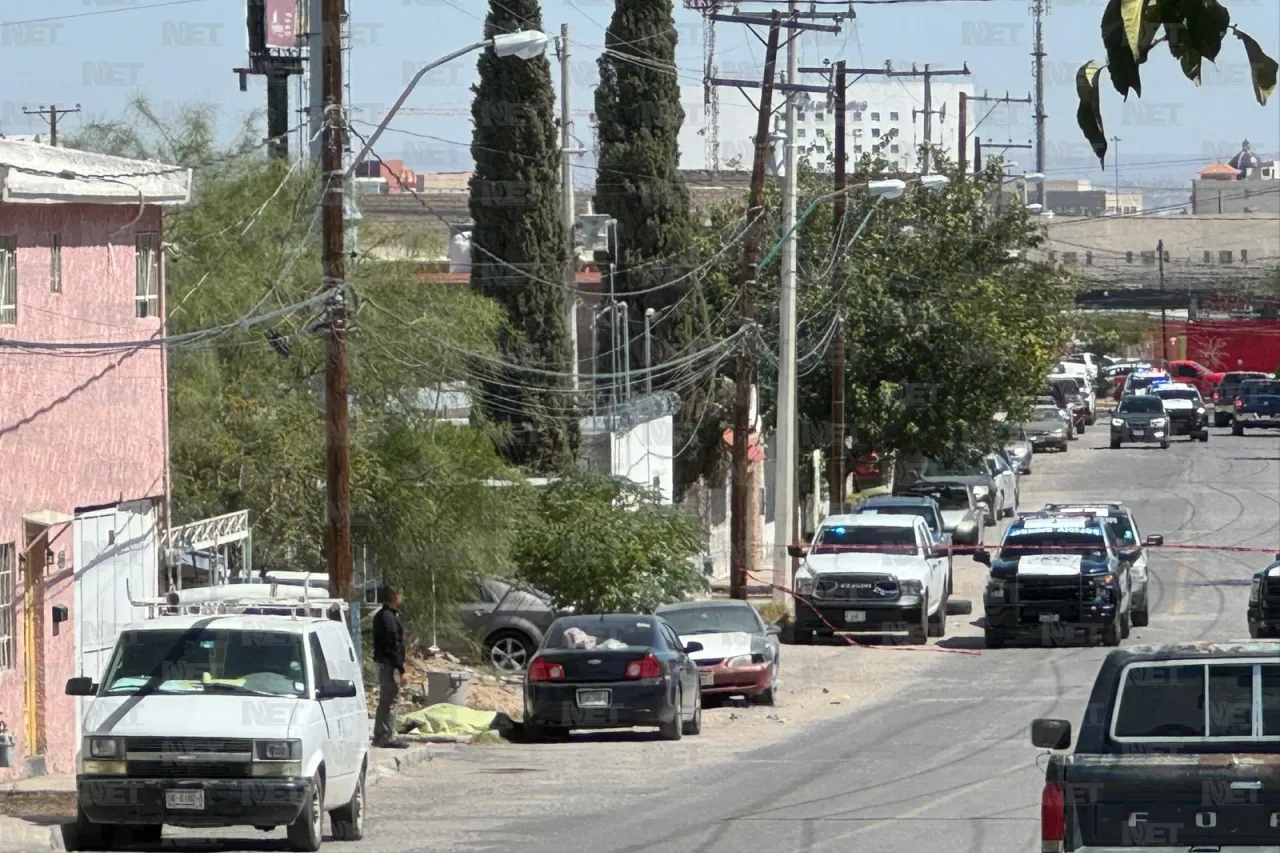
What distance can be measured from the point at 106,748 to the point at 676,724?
9320 millimetres

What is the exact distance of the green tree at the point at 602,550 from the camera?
101 ft

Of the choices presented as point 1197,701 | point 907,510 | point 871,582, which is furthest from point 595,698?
point 907,510

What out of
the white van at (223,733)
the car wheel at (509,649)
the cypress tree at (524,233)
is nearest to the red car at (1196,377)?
the cypress tree at (524,233)

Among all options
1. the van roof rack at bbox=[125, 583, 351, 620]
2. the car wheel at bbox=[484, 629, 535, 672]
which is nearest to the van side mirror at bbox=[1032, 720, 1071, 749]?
Result: the van roof rack at bbox=[125, 583, 351, 620]

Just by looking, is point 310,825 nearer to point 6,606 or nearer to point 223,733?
point 223,733

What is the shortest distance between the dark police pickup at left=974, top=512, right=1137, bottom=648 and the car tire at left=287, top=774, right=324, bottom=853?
19.6 meters

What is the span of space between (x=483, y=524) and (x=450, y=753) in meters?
6.29

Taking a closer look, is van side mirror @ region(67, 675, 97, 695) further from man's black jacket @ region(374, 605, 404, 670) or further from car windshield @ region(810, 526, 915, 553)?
car windshield @ region(810, 526, 915, 553)

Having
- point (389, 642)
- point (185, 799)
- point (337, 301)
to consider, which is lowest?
point (389, 642)

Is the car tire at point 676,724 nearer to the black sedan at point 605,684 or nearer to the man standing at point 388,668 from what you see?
the black sedan at point 605,684

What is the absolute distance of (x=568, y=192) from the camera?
42.0m

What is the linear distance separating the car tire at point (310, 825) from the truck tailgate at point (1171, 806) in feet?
21.5

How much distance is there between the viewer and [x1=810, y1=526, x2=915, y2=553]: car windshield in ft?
115

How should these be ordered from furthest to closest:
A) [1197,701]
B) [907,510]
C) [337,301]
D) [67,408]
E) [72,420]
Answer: [907,510]
[337,301]
[72,420]
[67,408]
[1197,701]
